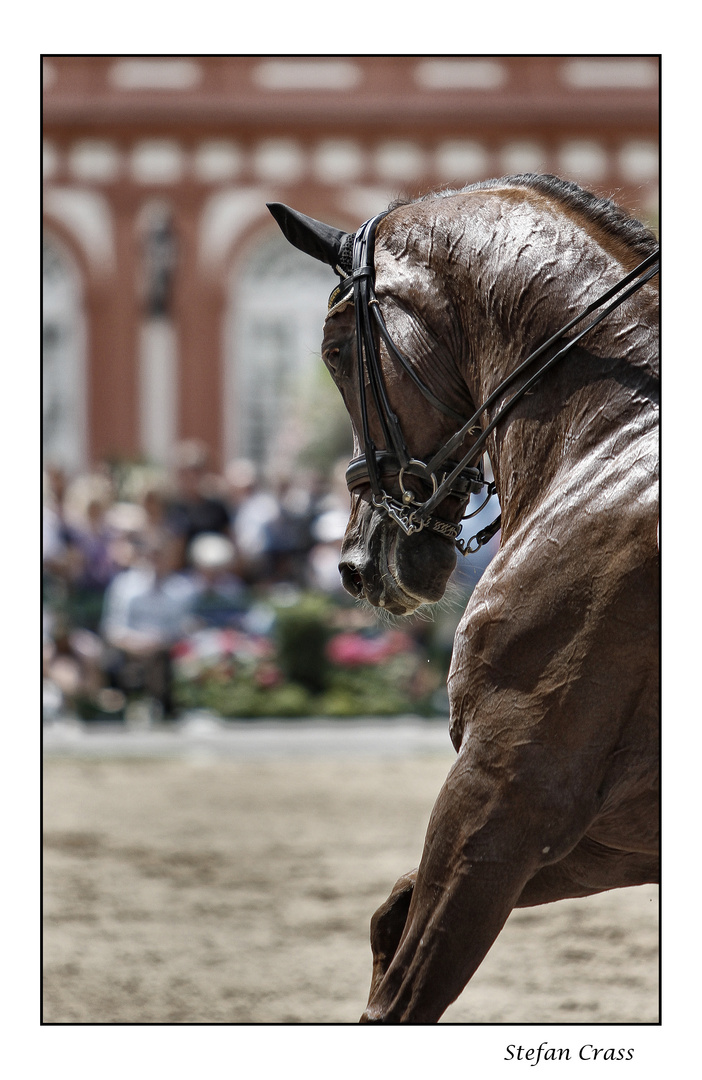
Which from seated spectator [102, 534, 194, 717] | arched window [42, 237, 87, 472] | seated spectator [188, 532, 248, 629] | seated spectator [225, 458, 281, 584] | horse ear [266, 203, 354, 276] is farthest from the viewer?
arched window [42, 237, 87, 472]

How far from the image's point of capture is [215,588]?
10.8 metres

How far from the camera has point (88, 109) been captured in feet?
65.4

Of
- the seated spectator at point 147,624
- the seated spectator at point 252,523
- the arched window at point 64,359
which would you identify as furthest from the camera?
the arched window at point 64,359

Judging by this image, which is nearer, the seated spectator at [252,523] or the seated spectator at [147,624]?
the seated spectator at [147,624]

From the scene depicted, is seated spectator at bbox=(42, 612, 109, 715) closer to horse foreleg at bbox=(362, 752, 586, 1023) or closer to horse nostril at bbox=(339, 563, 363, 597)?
horse nostril at bbox=(339, 563, 363, 597)

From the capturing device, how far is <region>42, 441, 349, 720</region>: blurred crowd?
1020 cm

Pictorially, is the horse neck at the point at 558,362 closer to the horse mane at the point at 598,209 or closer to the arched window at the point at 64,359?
the horse mane at the point at 598,209

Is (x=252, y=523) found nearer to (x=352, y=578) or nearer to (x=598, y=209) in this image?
(x=352, y=578)

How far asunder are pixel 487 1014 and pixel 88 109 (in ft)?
60.1

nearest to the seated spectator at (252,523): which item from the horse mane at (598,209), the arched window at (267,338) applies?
the arched window at (267,338)

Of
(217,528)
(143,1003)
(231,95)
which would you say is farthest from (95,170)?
(143,1003)

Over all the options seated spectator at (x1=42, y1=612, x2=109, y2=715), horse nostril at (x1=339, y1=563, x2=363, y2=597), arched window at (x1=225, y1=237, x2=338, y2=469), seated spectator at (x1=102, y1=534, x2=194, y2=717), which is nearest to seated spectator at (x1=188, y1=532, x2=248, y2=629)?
seated spectator at (x1=102, y1=534, x2=194, y2=717)

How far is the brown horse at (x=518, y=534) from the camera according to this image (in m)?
2.37

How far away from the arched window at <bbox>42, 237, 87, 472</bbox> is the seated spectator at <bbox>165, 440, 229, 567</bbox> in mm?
8590
